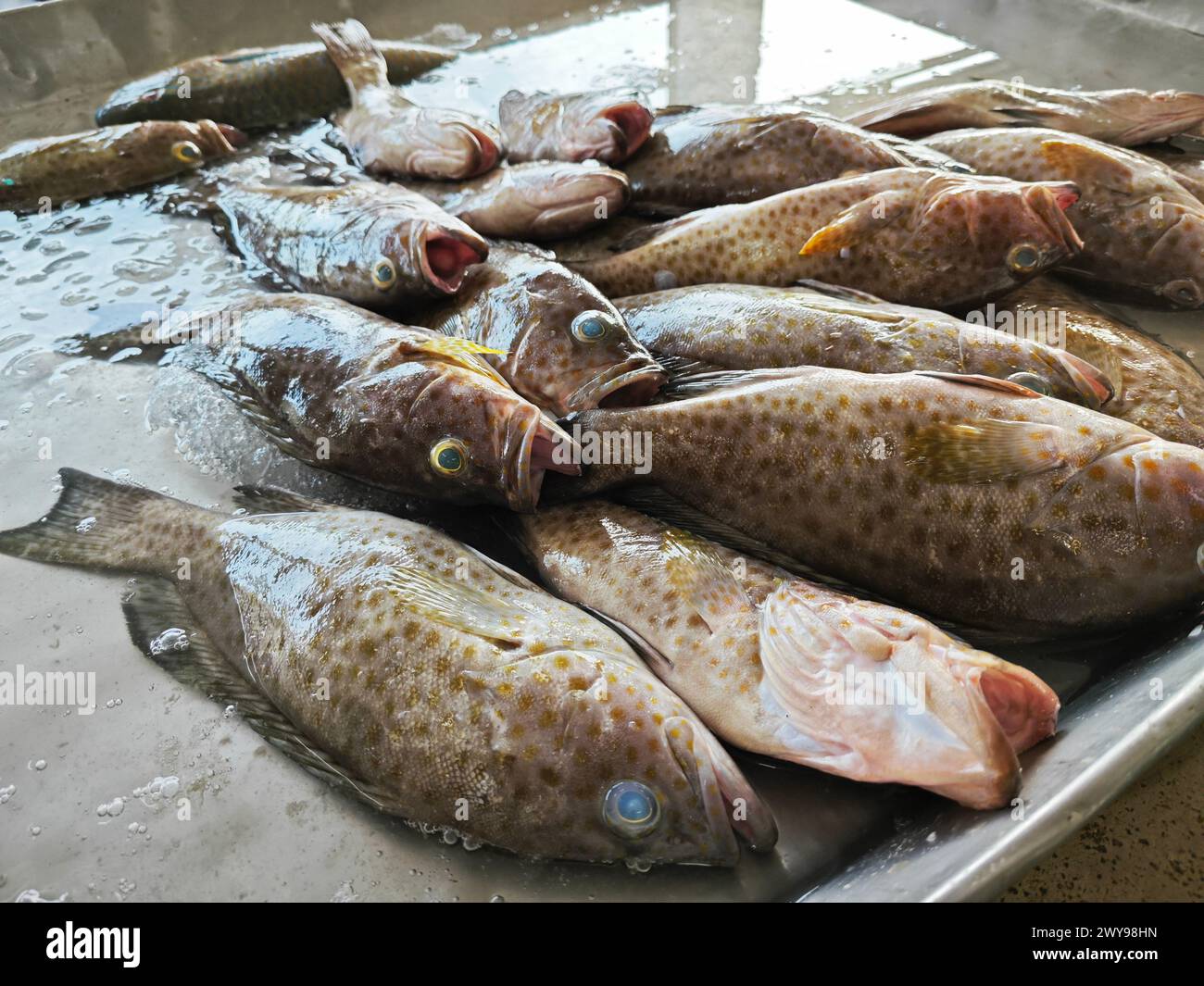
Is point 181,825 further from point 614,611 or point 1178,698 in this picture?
point 1178,698

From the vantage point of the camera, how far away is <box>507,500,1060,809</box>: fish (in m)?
1.92

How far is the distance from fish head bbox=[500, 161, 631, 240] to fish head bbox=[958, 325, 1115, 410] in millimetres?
1724

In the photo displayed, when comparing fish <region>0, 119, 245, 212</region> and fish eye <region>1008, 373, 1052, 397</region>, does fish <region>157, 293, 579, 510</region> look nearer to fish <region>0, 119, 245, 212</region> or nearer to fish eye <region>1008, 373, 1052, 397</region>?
fish eye <region>1008, 373, 1052, 397</region>

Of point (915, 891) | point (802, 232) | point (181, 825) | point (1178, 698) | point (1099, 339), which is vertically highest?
point (802, 232)

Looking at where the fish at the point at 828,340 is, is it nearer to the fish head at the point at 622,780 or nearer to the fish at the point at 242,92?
the fish head at the point at 622,780

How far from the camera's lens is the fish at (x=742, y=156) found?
12.4 feet

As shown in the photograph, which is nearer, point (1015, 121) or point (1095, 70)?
point (1015, 121)

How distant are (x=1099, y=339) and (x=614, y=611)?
2.07 m

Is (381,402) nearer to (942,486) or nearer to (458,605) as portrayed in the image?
(458,605)

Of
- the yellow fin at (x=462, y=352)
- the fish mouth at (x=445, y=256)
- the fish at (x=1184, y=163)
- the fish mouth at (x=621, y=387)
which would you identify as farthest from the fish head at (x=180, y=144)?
the fish at (x=1184, y=163)

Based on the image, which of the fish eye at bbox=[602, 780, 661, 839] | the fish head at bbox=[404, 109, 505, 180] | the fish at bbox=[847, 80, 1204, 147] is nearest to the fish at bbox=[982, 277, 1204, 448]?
the fish at bbox=[847, 80, 1204, 147]
